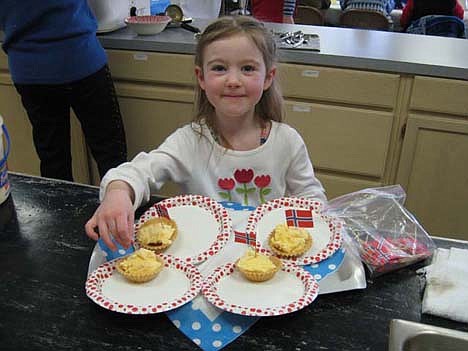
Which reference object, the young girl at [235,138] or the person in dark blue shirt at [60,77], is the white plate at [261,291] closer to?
the young girl at [235,138]

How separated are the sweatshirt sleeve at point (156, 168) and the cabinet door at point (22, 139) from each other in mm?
1297

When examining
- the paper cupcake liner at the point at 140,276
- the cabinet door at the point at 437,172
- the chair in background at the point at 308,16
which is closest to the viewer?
the paper cupcake liner at the point at 140,276

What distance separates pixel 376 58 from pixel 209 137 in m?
1.01

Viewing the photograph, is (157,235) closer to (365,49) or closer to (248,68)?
(248,68)

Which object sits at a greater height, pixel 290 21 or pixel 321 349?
pixel 290 21

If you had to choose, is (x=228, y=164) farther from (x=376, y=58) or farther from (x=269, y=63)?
(x=376, y=58)

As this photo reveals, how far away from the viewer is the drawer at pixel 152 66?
2.09 metres

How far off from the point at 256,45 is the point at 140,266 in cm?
56

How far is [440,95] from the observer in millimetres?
1852

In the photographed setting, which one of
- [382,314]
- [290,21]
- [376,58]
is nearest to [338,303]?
[382,314]

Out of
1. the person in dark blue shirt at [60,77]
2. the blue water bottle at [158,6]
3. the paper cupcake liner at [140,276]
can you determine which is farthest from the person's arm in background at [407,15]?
the paper cupcake liner at [140,276]

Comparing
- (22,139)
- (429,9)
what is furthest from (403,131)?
(429,9)

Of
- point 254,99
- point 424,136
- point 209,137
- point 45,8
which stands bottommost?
point 424,136

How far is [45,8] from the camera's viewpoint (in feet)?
5.49
